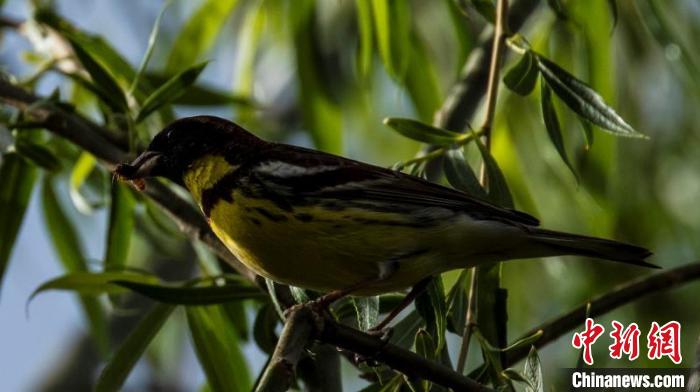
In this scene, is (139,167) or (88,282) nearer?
(139,167)

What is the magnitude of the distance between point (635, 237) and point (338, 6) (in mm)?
1412

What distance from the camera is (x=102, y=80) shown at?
3260 millimetres

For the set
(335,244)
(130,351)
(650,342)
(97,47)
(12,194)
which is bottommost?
(130,351)

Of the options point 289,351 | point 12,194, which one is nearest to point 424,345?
point 289,351

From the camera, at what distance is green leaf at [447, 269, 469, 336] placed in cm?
282

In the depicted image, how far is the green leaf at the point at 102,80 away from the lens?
3.25 meters

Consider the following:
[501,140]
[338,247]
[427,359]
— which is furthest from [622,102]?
[427,359]

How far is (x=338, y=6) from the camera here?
15.1ft

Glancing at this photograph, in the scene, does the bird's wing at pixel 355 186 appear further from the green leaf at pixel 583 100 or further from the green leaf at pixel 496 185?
the green leaf at pixel 583 100

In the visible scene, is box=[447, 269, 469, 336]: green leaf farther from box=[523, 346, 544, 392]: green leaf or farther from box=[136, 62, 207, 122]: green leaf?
box=[136, 62, 207, 122]: green leaf

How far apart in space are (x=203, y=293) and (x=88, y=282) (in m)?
0.43

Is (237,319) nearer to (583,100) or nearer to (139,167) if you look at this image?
(139,167)

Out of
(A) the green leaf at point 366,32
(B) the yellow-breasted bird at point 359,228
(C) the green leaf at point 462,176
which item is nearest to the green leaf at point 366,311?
(B) the yellow-breasted bird at point 359,228

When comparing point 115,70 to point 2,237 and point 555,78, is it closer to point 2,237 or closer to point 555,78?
point 2,237
